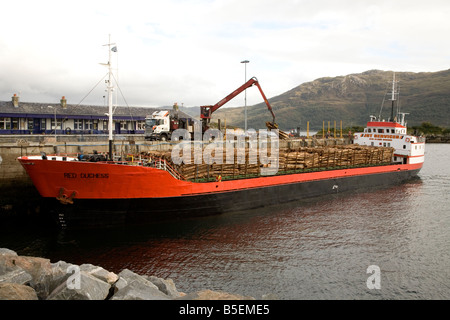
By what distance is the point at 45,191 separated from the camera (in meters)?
16.5

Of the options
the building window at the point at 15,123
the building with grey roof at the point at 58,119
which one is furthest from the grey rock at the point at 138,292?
the building window at the point at 15,123

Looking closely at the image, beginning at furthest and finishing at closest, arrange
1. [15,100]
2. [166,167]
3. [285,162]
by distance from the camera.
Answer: [15,100]
[285,162]
[166,167]

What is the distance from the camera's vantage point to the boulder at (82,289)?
298 inches

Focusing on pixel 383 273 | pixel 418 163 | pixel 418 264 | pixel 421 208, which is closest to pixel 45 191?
pixel 383 273

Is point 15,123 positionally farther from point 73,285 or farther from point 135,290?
point 135,290

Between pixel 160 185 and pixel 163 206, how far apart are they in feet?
4.03

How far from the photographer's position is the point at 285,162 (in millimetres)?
25516

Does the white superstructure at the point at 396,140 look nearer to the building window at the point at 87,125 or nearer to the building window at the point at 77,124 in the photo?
the building window at the point at 87,125

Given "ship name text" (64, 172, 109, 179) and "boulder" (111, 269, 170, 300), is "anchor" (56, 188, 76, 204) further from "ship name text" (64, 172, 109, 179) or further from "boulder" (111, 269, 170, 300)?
"boulder" (111, 269, 170, 300)

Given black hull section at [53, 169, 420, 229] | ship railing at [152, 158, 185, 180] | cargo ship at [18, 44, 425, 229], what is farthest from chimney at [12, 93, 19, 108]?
ship railing at [152, 158, 185, 180]

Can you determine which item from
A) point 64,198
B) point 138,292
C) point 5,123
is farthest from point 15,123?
point 138,292

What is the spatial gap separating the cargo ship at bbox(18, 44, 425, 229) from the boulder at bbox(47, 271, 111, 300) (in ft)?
28.8

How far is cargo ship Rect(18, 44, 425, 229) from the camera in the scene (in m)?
16.3
